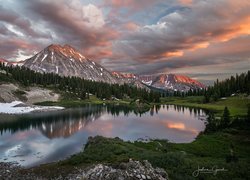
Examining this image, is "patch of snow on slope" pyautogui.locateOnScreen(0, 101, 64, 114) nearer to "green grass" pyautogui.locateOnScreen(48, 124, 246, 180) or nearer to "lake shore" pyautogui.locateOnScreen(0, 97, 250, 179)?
"green grass" pyautogui.locateOnScreen(48, 124, 246, 180)

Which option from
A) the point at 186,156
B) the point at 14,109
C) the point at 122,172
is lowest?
the point at 186,156

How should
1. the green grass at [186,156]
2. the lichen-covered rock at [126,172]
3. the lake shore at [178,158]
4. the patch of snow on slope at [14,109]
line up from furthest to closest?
the patch of snow on slope at [14,109]
the lake shore at [178,158]
the green grass at [186,156]
the lichen-covered rock at [126,172]

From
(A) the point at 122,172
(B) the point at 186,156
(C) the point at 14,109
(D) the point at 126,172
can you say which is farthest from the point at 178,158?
(C) the point at 14,109

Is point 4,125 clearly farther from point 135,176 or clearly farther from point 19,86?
point 19,86

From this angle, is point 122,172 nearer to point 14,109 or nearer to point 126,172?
point 126,172

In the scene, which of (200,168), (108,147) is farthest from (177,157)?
(108,147)

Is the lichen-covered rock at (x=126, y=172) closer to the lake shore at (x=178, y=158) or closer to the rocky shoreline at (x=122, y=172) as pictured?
the rocky shoreline at (x=122, y=172)

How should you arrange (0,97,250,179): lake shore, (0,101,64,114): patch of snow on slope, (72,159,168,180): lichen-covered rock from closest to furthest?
(72,159,168,180): lichen-covered rock → (0,97,250,179): lake shore → (0,101,64,114): patch of snow on slope

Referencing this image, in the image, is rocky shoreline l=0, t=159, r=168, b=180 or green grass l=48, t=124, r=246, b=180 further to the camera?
green grass l=48, t=124, r=246, b=180

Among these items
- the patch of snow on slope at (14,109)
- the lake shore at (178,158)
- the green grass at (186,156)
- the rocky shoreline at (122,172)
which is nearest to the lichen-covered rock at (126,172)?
the rocky shoreline at (122,172)

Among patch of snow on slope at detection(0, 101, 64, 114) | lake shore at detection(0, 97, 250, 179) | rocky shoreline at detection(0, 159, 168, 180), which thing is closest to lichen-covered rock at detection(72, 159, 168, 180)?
rocky shoreline at detection(0, 159, 168, 180)

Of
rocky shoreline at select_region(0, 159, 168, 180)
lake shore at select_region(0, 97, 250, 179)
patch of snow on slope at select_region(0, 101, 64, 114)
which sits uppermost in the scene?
patch of snow on slope at select_region(0, 101, 64, 114)

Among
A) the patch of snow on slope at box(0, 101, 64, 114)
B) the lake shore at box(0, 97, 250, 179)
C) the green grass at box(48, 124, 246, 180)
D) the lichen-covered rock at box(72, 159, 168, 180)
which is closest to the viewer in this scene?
the lichen-covered rock at box(72, 159, 168, 180)

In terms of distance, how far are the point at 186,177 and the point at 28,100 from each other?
17592 centimetres
